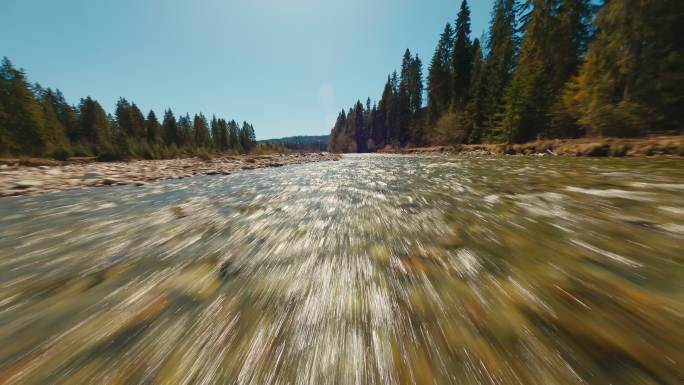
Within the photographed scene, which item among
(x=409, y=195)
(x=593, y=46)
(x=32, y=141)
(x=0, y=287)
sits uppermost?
(x=593, y=46)

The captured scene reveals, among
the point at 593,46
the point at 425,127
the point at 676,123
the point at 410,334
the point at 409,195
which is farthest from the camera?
the point at 425,127

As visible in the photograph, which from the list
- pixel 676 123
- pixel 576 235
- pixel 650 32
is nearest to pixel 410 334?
pixel 576 235

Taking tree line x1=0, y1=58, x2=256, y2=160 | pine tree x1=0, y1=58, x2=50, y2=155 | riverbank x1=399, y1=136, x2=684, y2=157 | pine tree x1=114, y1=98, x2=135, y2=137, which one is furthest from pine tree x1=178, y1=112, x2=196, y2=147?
riverbank x1=399, y1=136, x2=684, y2=157

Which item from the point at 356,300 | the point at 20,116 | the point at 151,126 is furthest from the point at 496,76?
the point at 151,126

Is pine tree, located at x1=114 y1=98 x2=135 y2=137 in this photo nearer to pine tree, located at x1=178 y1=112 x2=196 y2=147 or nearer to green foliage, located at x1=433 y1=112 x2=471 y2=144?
pine tree, located at x1=178 y1=112 x2=196 y2=147

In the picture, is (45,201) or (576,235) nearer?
(576,235)

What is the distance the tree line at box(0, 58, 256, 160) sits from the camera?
34.1 metres

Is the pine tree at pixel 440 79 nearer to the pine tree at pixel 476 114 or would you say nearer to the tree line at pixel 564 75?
the tree line at pixel 564 75

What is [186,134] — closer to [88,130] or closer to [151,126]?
[151,126]

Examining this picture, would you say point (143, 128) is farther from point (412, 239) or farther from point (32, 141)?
point (412, 239)

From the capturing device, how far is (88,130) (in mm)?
51219

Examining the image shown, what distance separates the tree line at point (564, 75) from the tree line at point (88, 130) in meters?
45.2

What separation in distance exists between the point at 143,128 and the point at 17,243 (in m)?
71.4

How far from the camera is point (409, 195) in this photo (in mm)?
5523
